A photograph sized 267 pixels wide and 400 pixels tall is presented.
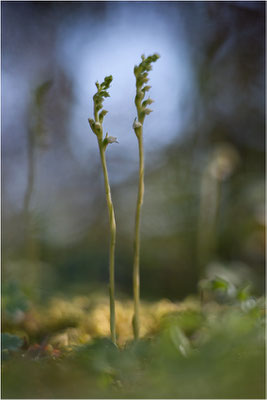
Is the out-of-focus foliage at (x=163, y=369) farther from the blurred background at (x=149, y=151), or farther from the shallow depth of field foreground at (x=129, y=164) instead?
the blurred background at (x=149, y=151)

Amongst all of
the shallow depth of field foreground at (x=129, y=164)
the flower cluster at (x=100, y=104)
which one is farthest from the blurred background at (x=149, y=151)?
the flower cluster at (x=100, y=104)

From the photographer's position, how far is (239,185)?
2.10 metres

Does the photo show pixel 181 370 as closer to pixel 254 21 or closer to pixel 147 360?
pixel 147 360

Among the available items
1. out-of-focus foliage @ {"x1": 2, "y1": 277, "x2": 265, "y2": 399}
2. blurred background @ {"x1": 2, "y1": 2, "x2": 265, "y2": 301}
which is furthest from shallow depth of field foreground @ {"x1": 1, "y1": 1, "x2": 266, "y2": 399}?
out-of-focus foliage @ {"x1": 2, "y1": 277, "x2": 265, "y2": 399}

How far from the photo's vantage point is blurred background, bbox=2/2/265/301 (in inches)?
60.9

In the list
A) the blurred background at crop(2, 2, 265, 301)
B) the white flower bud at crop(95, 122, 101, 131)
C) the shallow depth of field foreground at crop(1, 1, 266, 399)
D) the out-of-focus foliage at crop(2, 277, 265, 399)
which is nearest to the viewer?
the out-of-focus foliage at crop(2, 277, 265, 399)

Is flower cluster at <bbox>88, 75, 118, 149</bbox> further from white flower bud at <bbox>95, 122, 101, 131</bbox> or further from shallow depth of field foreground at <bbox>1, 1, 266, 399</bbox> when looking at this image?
shallow depth of field foreground at <bbox>1, 1, 266, 399</bbox>

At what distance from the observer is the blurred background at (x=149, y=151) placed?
1548mm

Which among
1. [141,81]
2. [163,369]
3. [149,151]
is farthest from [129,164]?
[163,369]

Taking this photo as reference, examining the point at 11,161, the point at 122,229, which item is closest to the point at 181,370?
the point at 11,161

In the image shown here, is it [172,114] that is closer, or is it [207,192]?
[207,192]

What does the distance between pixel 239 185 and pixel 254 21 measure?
1.07m

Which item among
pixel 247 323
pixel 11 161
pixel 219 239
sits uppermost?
pixel 11 161

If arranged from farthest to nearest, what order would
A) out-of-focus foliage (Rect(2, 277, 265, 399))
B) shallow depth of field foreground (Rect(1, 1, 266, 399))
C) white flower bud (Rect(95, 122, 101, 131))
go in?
shallow depth of field foreground (Rect(1, 1, 266, 399)) < white flower bud (Rect(95, 122, 101, 131)) < out-of-focus foliage (Rect(2, 277, 265, 399))
